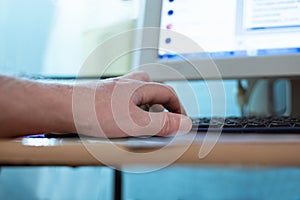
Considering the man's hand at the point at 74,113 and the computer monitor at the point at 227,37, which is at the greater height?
the computer monitor at the point at 227,37

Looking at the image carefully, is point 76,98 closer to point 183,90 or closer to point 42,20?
point 183,90

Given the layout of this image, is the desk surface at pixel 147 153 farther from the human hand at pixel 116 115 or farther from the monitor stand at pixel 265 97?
the monitor stand at pixel 265 97

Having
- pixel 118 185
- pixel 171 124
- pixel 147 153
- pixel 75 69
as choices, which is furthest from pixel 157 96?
pixel 75 69

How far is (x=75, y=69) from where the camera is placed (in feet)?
3.71

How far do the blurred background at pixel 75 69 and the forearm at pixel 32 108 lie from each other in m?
0.64

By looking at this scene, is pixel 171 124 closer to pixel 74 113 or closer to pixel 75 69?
pixel 74 113

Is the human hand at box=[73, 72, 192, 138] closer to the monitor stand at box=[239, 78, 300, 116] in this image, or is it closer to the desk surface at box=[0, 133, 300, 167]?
the desk surface at box=[0, 133, 300, 167]

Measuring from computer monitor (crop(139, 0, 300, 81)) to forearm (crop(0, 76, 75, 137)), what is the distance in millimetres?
391

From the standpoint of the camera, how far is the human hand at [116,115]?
0.44 m

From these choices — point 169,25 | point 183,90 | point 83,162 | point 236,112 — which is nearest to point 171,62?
point 169,25

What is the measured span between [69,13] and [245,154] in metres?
0.94

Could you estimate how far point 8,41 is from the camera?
1165mm

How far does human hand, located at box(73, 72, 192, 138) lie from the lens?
1.44 ft

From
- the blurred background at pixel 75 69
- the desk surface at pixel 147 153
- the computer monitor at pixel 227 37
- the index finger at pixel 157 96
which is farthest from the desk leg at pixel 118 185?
the desk surface at pixel 147 153
